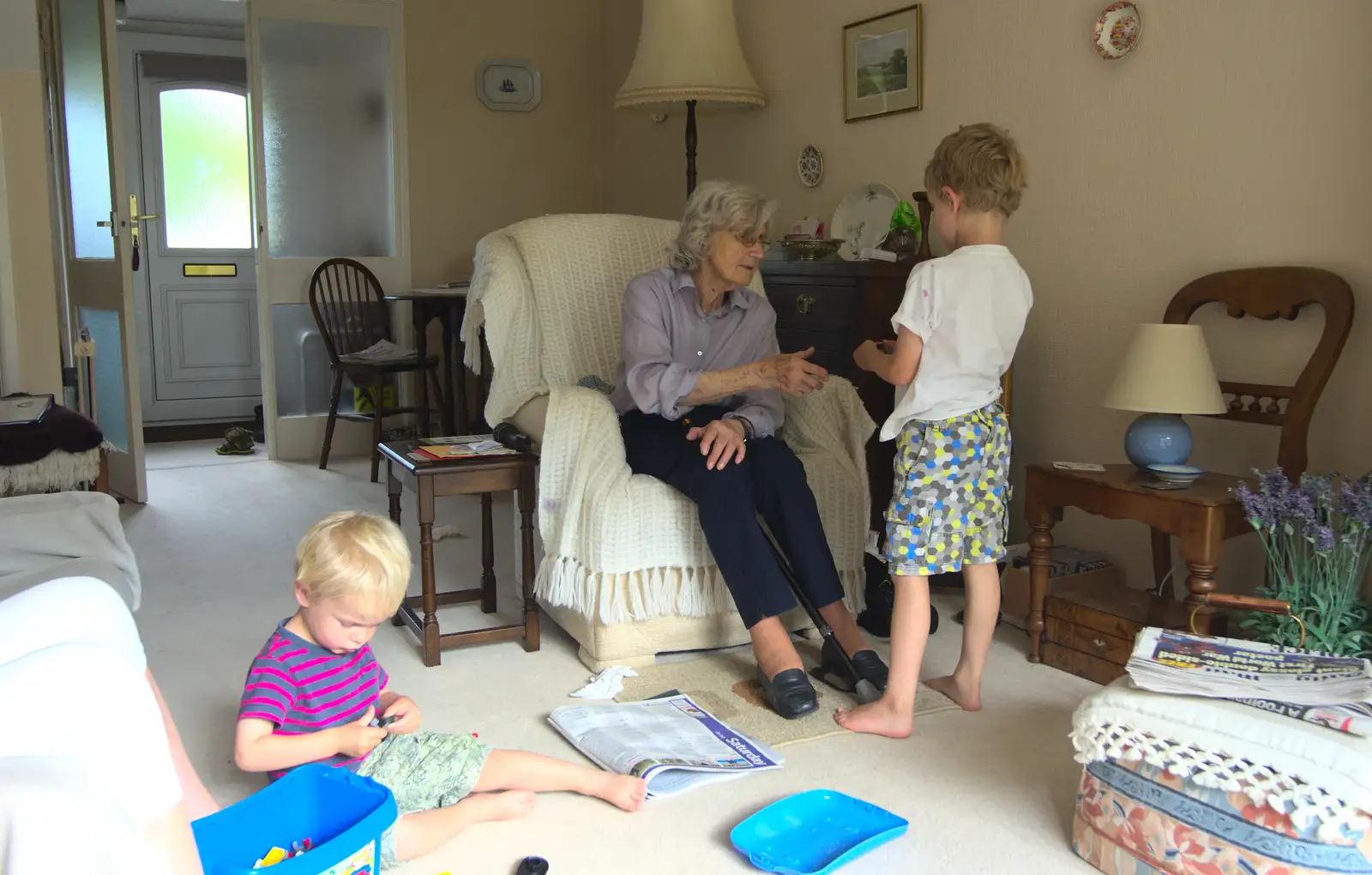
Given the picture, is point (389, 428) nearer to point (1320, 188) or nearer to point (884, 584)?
point (884, 584)

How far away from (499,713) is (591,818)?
492 millimetres

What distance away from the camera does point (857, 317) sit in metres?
3.13

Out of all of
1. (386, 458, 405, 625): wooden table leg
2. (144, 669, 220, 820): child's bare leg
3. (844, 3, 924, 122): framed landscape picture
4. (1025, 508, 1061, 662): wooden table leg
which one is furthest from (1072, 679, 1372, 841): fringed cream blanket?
(844, 3, 924, 122): framed landscape picture

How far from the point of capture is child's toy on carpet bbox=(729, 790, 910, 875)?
1.68 metres

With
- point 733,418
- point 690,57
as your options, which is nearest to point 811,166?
point 690,57

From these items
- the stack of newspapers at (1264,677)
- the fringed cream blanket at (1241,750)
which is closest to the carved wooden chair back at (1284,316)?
the stack of newspapers at (1264,677)

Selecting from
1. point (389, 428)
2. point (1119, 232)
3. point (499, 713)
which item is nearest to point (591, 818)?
point (499, 713)

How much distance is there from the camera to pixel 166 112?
20.1ft

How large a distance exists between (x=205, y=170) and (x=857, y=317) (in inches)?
179

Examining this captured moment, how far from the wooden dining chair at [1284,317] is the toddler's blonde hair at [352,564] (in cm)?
176

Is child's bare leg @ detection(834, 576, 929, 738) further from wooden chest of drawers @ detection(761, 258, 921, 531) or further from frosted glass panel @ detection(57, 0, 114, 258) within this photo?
frosted glass panel @ detection(57, 0, 114, 258)

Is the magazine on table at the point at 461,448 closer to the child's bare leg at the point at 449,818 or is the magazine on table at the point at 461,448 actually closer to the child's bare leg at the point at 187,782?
the child's bare leg at the point at 449,818

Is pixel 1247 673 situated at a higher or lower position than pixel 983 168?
lower

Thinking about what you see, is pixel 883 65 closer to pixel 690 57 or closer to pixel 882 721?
pixel 690 57
